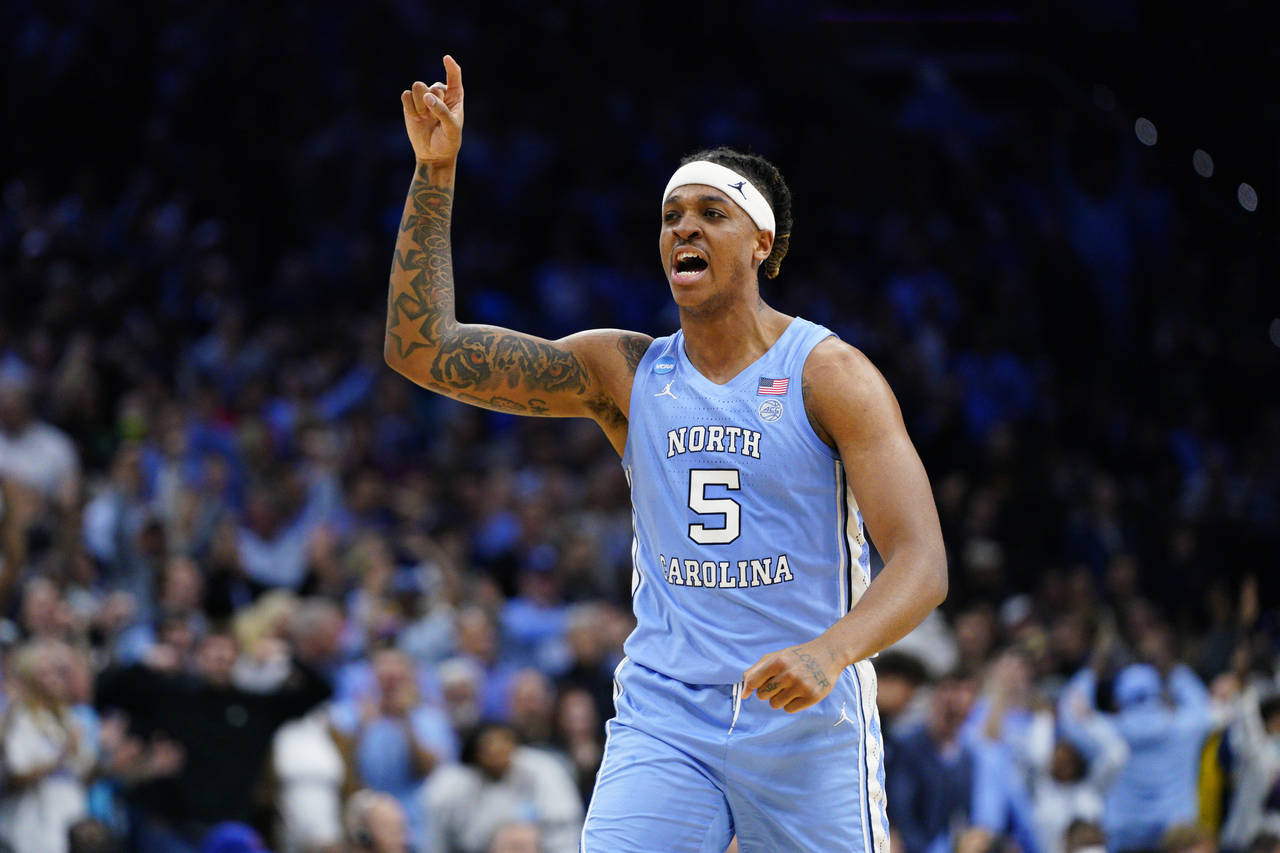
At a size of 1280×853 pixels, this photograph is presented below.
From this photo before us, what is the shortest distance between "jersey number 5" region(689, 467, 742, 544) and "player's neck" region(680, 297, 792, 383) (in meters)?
0.32

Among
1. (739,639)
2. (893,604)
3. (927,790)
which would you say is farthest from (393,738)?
(893,604)

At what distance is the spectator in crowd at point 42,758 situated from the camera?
328 inches

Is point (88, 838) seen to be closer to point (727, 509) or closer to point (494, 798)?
point (494, 798)

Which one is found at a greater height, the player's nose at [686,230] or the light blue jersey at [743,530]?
the player's nose at [686,230]

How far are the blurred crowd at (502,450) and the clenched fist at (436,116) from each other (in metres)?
4.41

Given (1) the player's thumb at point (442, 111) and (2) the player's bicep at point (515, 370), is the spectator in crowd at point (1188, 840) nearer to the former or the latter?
(2) the player's bicep at point (515, 370)

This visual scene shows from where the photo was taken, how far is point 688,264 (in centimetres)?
451

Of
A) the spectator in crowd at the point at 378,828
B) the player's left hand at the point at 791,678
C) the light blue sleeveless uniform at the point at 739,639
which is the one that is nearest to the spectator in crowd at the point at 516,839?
the spectator in crowd at the point at 378,828

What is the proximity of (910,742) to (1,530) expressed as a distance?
578 centimetres

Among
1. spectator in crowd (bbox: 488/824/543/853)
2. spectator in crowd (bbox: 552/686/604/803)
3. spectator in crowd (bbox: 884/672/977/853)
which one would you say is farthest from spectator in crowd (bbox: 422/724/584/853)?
spectator in crowd (bbox: 884/672/977/853)

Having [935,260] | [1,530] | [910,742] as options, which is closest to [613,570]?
[910,742]

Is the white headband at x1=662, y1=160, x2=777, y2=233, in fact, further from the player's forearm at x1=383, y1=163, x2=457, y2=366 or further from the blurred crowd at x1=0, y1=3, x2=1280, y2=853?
the blurred crowd at x1=0, y1=3, x2=1280, y2=853

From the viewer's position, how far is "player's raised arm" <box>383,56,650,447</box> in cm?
463

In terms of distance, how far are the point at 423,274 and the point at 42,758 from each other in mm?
4963
